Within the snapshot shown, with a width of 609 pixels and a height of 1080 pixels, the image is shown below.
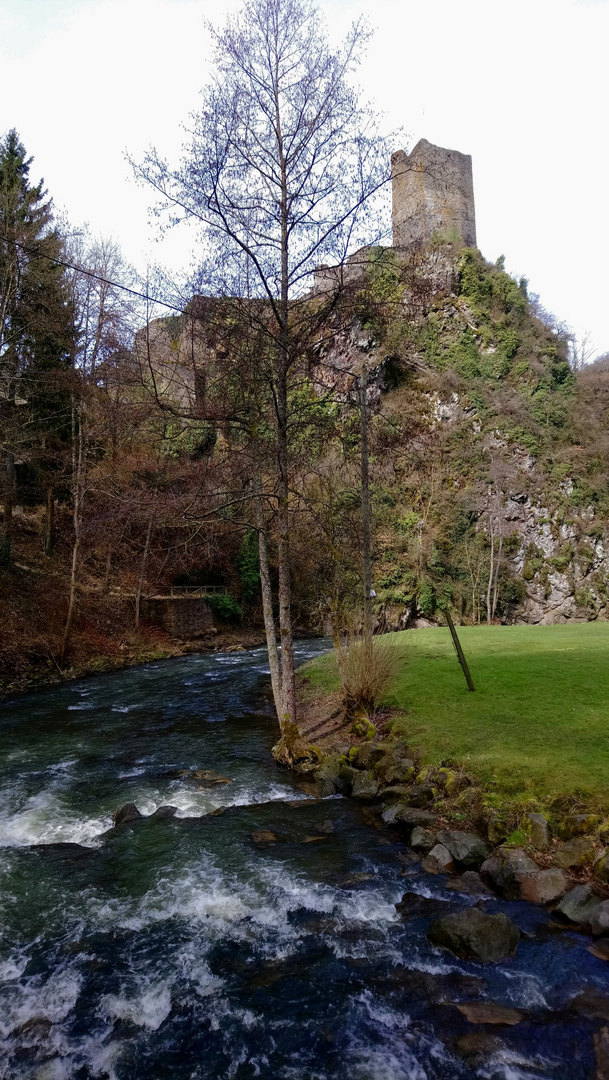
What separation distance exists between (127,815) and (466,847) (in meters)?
3.92

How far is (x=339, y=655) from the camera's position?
9.90m

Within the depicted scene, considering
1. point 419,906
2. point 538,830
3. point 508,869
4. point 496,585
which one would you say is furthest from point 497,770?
point 496,585

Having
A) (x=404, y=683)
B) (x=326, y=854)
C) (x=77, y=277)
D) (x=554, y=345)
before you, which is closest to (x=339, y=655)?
(x=404, y=683)

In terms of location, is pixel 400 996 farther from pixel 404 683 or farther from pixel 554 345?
pixel 554 345

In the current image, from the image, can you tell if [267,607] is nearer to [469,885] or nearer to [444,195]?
[469,885]

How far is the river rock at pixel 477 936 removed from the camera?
4164mm

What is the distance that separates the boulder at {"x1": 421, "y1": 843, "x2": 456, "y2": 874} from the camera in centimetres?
543

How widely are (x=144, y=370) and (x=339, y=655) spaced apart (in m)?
5.95

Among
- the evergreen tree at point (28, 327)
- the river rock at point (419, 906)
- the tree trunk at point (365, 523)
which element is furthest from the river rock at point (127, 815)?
the evergreen tree at point (28, 327)

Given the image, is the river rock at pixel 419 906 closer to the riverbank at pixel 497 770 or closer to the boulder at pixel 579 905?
the riverbank at pixel 497 770

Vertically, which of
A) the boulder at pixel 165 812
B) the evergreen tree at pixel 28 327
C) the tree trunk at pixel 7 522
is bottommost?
the boulder at pixel 165 812

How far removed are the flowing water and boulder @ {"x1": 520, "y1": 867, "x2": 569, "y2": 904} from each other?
0.59ft

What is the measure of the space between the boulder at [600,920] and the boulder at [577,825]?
0.93 meters

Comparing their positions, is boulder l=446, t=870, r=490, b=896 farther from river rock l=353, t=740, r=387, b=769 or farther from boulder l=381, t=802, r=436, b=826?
river rock l=353, t=740, r=387, b=769
